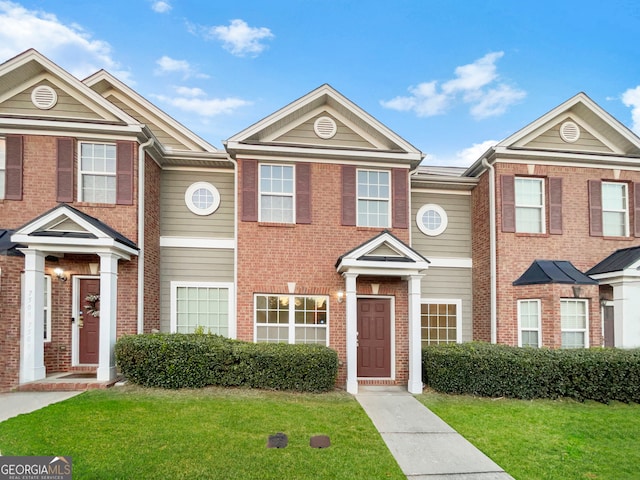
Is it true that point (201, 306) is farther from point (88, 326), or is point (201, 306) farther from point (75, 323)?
point (75, 323)

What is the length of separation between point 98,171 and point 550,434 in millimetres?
11009

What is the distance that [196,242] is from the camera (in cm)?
1065

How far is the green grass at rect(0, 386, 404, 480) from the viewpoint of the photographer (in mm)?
4801

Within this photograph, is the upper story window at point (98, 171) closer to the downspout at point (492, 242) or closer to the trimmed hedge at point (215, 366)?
the trimmed hedge at point (215, 366)

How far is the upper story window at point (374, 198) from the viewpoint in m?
10.7

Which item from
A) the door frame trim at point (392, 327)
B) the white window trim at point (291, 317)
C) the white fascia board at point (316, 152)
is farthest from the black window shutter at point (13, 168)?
the door frame trim at point (392, 327)

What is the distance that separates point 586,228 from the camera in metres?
11.1

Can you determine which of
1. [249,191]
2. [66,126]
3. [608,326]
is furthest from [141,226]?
[608,326]

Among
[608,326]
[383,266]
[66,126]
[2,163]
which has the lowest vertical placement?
[608,326]

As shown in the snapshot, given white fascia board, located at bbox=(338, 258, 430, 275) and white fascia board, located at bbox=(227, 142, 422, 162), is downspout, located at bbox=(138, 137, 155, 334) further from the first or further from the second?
white fascia board, located at bbox=(338, 258, 430, 275)

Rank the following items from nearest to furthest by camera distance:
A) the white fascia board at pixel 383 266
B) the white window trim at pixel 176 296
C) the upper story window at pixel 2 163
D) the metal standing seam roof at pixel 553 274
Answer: the white fascia board at pixel 383 266
the upper story window at pixel 2 163
the metal standing seam roof at pixel 553 274
the white window trim at pixel 176 296

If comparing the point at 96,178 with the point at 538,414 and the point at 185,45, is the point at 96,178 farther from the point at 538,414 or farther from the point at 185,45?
the point at 185,45

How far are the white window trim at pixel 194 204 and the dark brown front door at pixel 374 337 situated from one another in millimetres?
4760

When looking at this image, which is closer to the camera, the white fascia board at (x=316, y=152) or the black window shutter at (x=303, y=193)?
the white fascia board at (x=316, y=152)
